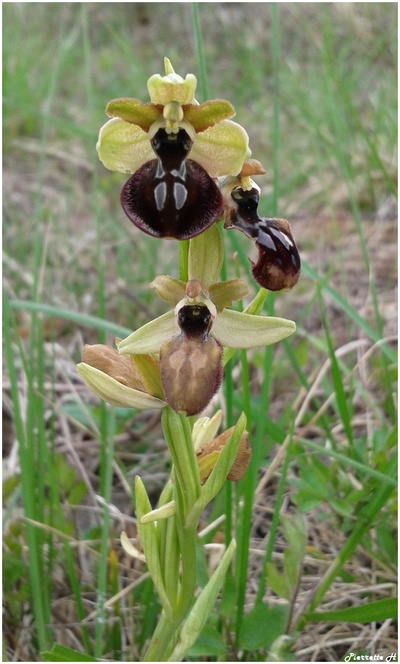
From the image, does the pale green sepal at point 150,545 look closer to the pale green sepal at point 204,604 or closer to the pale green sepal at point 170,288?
the pale green sepal at point 204,604

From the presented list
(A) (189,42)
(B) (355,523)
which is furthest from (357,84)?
(B) (355,523)

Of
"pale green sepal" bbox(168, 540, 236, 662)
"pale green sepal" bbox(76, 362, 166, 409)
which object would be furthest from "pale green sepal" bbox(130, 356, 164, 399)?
"pale green sepal" bbox(168, 540, 236, 662)

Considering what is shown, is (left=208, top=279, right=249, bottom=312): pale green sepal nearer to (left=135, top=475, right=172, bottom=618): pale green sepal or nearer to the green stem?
(left=135, top=475, right=172, bottom=618): pale green sepal

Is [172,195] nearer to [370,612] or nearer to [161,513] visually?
[161,513]

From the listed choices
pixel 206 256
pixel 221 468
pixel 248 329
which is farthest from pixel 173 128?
pixel 221 468

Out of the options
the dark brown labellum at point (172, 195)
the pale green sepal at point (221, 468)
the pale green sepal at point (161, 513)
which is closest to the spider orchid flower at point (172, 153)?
the dark brown labellum at point (172, 195)

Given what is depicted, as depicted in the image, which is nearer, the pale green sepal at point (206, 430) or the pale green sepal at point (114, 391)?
the pale green sepal at point (114, 391)
